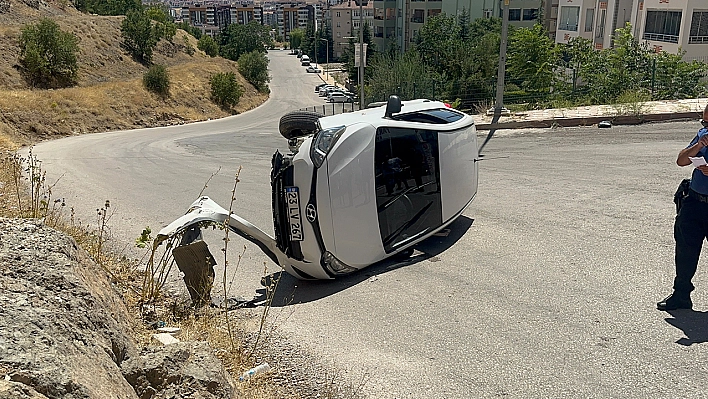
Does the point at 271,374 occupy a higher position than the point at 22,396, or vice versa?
the point at 22,396

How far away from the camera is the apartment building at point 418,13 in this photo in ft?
263

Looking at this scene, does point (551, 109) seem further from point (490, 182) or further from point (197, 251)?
point (197, 251)

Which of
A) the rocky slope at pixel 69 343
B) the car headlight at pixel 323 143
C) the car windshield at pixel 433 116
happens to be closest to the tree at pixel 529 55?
the car windshield at pixel 433 116

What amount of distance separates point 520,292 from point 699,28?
143 ft

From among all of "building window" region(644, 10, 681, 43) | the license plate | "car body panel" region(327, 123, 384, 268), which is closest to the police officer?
"car body panel" region(327, 123, 384, 268)

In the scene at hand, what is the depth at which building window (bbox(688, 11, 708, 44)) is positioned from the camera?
4141 cm

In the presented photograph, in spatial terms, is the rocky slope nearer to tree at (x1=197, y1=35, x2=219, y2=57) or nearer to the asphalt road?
the asphalt road

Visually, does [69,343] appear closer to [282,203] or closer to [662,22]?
[282,203]

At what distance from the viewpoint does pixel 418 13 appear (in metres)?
87.5

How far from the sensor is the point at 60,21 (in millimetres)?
61000

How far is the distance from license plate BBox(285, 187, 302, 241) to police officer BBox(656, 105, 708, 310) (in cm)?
365

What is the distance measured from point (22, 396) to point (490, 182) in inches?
383

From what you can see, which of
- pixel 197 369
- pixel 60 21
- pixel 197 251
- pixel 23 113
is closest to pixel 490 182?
pixel 197 251

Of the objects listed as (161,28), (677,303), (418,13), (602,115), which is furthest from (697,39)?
(161,28)
